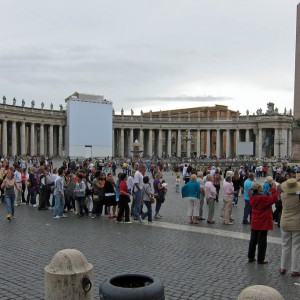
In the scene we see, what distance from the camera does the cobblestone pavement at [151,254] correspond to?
7.34 meters

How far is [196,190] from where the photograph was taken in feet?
46.7

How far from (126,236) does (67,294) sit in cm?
739

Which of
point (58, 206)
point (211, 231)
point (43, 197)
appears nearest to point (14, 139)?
A: point (43, 197)

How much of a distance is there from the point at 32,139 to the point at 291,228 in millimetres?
70966

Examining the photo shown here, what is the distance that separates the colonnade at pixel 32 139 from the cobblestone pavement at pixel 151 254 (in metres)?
59.7

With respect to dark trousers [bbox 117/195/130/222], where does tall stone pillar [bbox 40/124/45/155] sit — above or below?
above

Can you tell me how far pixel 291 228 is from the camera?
26.8ft

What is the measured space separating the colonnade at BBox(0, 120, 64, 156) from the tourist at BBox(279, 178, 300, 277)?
6551 cm

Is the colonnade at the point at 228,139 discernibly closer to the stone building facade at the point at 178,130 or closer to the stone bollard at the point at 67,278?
the stone building facade at the point at 178,130

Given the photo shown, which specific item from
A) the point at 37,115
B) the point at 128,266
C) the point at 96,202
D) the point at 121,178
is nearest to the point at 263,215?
the point at 128,266

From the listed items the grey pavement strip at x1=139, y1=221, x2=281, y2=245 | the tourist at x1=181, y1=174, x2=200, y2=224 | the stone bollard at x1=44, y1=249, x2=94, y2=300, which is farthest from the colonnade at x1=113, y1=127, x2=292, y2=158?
the stone bollard at x1=44, y1=249, x2=94, y2=300

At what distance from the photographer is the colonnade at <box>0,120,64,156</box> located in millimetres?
72688

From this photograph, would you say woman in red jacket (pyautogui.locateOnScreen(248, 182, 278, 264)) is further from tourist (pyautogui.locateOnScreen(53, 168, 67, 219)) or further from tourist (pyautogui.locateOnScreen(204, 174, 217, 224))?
tourist (pyautogui.locateOnScreen(53, 168, 67, 219))

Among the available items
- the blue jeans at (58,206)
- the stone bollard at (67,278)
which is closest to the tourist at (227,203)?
the blue jeans at (58,206)
